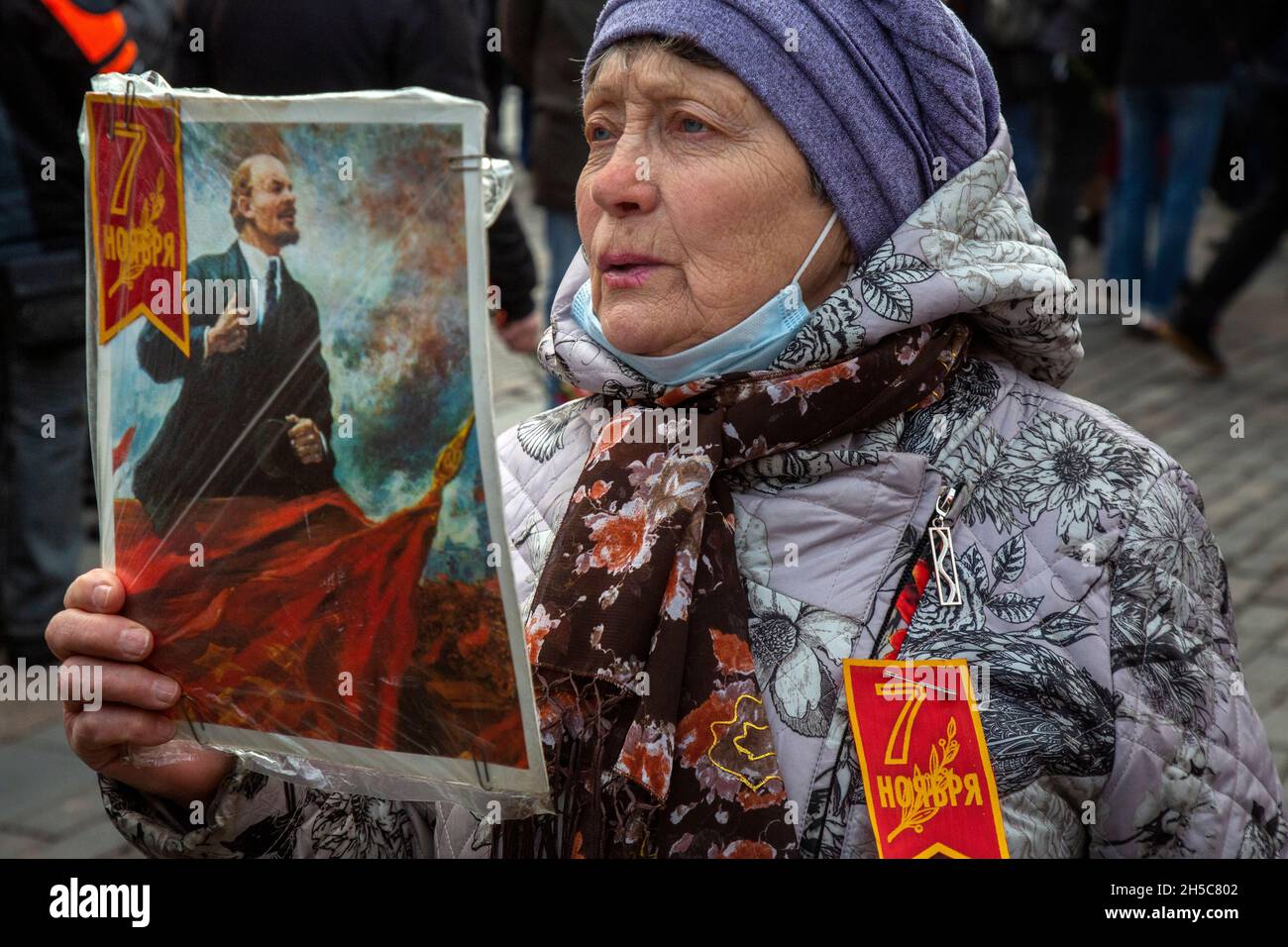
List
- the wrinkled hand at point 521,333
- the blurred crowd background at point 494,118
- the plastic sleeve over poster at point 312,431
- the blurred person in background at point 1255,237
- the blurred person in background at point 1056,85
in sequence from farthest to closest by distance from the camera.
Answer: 1. the blurred person in background at point 1056,85
2. the blurred person in background at point 1255,237
3. the wrinkled hand at point 521,333
4. the blurred crowd background at point 494,118
5. the plastic sleeve over poster at point 312,431

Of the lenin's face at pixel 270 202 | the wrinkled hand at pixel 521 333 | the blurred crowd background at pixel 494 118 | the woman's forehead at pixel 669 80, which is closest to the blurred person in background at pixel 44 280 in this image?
the blurred crowd background at pixel 494 118

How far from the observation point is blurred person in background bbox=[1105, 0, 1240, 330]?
760cm

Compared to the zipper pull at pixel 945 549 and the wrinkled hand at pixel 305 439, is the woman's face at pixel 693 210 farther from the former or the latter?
the wrinkled hand at pixel 305 439

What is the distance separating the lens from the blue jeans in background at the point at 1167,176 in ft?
25.7

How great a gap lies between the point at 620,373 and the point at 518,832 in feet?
1.84

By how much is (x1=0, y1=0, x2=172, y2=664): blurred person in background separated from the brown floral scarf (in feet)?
9.85

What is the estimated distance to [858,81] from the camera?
1.83m

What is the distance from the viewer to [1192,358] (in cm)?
762

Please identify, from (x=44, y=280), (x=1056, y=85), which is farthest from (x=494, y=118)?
(x=1056, y=85)

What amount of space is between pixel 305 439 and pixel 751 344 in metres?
0.58

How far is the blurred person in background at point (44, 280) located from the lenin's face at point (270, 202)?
3.02 metres

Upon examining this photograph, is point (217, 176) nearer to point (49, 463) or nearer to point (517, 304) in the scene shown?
point (517, 304)

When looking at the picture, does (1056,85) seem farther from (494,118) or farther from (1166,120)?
(494,118)
